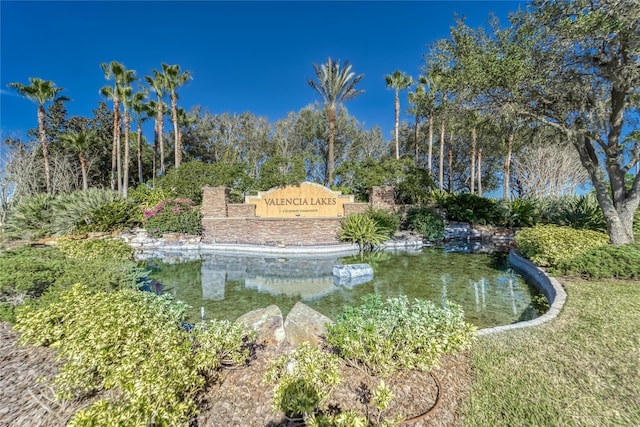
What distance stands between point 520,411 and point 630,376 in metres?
1.52

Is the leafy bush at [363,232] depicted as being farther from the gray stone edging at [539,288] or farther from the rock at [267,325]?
the rock at [267,325]

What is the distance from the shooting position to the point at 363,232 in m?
12.0

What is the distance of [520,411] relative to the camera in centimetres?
249

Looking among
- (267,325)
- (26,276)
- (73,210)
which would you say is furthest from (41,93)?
(267,325)

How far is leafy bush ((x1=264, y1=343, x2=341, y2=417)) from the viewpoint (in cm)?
228

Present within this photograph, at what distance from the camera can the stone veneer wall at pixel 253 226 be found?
42.2ft

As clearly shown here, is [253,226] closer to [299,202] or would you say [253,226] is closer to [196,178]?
[299,202]

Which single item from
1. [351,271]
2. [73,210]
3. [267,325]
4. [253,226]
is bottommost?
[351,271]

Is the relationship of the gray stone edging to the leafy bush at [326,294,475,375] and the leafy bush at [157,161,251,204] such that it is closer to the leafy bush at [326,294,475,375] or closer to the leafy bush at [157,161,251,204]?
the leafy bush at [326,294,475,375]

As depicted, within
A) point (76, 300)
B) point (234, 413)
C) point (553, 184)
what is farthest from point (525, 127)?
point (553, 184)

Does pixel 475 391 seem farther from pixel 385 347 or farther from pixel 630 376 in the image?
pixel 630 376

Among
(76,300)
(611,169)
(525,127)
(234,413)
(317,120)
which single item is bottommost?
(234,413)

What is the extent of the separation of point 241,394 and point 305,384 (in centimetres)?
82

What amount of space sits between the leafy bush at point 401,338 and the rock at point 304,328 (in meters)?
0.55
